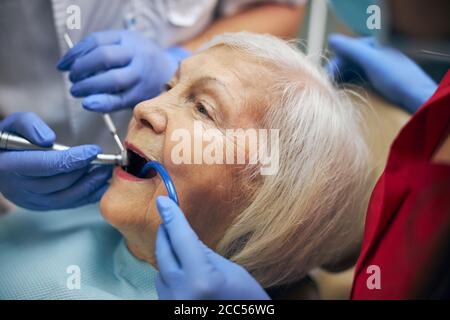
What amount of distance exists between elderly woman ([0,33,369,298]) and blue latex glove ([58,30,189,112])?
0.40ft

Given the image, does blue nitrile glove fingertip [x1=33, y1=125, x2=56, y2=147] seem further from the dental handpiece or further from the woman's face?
the woman's face

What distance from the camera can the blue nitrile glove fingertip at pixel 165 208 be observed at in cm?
74

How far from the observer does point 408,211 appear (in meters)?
0.82

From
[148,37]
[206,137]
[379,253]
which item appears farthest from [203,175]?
[148,37]

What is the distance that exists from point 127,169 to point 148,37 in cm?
42

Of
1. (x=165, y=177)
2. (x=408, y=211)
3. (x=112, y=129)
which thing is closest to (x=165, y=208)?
(x=165, y=177)

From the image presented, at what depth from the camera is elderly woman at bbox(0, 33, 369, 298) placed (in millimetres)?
845

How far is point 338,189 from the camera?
917 mm

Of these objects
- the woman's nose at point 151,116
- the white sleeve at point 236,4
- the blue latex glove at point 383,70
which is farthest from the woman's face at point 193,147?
the white sleeve at point 236,4

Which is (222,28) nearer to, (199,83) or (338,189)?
(199,83)

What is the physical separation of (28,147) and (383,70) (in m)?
0.80

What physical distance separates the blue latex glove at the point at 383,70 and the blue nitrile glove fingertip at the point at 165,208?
20.4 inches

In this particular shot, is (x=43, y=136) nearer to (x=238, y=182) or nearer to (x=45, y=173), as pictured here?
(x=45, y=173)

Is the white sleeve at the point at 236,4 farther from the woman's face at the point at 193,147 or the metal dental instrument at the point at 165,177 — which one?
the metal dental instrument at the point at 165,177
